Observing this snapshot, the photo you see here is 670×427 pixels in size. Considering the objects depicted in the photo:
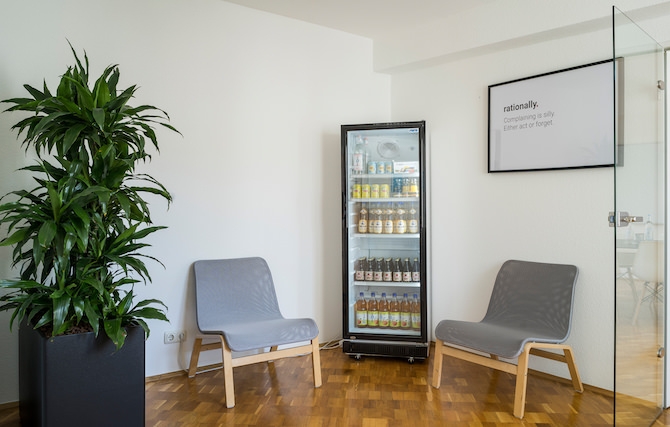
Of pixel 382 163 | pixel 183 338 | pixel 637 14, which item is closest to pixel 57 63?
pixel 183 338

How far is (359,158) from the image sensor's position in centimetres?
390

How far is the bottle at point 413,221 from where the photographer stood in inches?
148

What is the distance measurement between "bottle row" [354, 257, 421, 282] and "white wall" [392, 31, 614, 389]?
40 cm

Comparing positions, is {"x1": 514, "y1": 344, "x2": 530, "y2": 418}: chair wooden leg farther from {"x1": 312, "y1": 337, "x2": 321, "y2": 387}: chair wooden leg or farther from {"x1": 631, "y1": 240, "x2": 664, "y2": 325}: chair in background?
{"x1": 312, "y1": 337, "x2": 321, "y2": 387}: chair wooden leg

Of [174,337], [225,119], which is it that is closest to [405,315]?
[174,337]

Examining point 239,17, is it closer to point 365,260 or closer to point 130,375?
point 365,260

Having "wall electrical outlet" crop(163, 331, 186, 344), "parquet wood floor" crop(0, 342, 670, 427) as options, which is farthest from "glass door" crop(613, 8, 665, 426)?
"wall electrical outlet" crop(163, 331, 186, 344)

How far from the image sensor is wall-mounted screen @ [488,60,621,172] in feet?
10.2

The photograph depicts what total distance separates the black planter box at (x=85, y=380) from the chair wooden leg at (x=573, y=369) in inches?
93.4

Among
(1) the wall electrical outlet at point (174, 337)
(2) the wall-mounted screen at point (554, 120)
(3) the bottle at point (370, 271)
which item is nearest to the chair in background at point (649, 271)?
(2) the wall-mounted screen at point (554, 120)

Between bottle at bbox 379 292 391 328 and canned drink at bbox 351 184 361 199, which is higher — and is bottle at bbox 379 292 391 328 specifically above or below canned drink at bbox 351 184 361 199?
below

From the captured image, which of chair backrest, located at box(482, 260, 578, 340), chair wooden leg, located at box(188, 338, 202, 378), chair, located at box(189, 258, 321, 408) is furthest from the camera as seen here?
chair wooden leg, located at box(188, 338, 202, 378)

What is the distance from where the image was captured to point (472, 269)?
3.89m

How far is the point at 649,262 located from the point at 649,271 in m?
0.05
